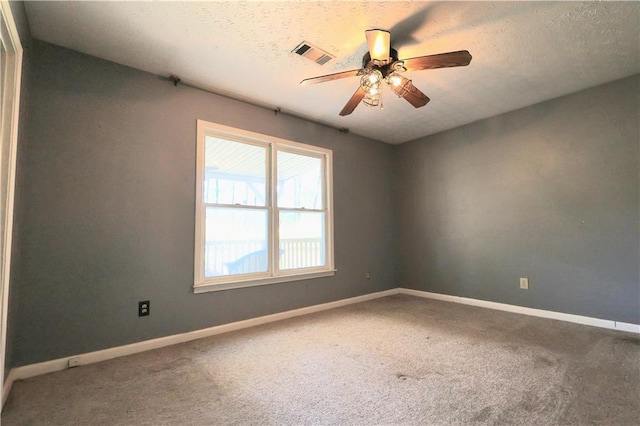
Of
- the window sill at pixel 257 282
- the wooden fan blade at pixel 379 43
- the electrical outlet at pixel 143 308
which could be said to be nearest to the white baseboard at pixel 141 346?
the electrical outlet at pixel 143 308

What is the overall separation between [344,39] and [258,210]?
6.44ft

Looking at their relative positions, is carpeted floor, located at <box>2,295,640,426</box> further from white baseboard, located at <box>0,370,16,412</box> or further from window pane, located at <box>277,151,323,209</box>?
window pane, located at <box>277,151,323,209</box>

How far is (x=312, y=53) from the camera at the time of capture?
96.2 inches

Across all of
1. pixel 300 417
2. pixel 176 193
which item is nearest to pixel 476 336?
pixel 300 417

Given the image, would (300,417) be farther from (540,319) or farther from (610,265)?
(610,265)

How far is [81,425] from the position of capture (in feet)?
4.99

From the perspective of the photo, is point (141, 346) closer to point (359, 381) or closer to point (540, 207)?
point (359, 381)

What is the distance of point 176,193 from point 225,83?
121 cm

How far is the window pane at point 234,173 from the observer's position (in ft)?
10.1

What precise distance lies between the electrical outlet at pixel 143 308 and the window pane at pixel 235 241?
57 cm

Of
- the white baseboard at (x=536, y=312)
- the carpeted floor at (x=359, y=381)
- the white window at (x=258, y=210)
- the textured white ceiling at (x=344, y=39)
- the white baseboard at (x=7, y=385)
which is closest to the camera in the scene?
the carpeted floor at (x=359, y=381)

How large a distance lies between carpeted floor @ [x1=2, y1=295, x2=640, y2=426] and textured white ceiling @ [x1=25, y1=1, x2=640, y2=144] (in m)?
2.52

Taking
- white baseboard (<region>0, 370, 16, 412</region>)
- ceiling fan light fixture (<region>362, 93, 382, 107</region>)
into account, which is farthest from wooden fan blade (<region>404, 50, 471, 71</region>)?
white baseboard (<region>0, 370, 16, 412</region>)

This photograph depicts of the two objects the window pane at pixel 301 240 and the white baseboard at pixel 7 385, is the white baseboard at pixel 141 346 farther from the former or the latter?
the window pane at pixel 301 240
